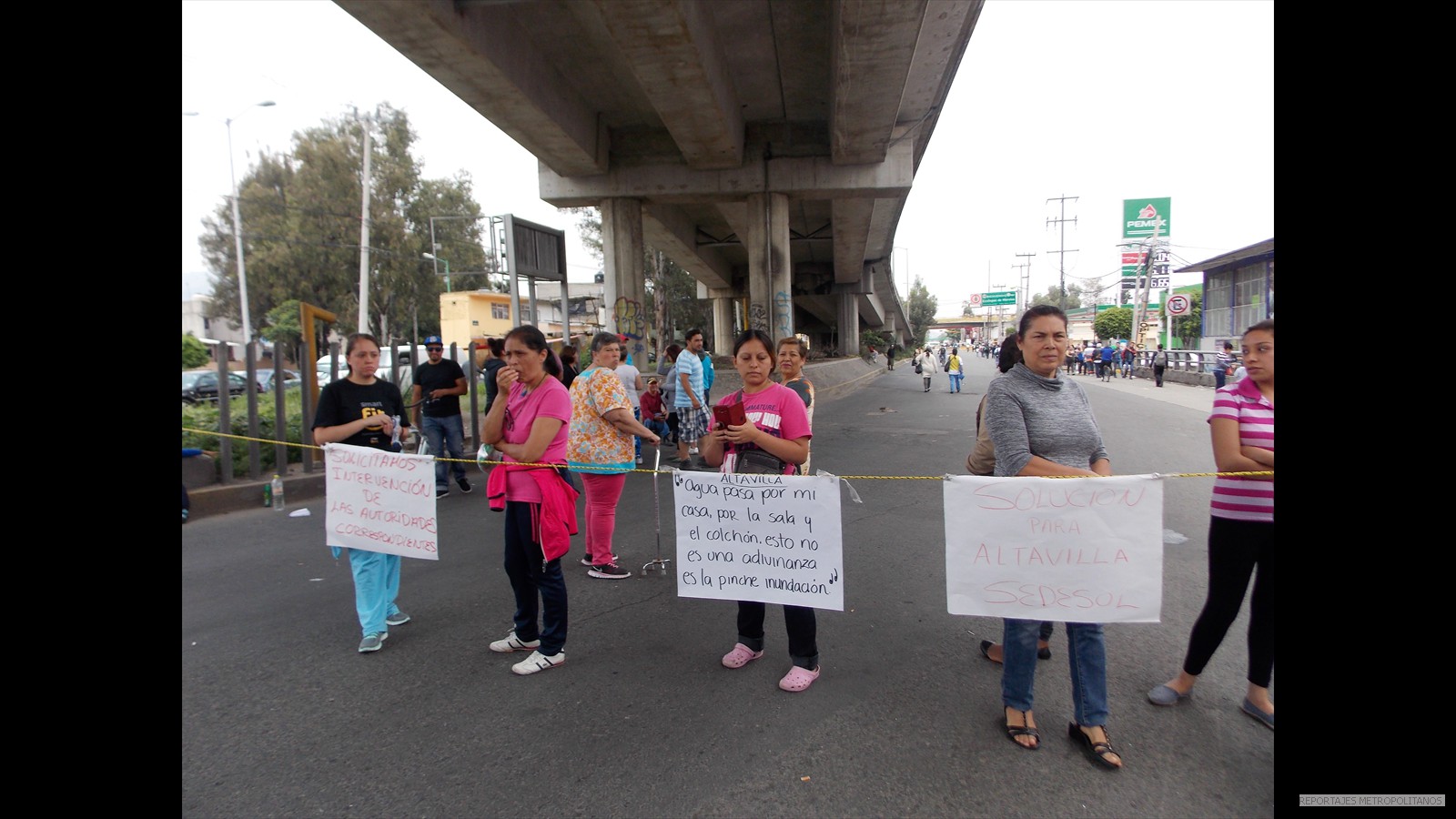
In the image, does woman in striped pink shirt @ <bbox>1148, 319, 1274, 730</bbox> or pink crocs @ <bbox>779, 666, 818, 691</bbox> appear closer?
woman in striped pink shirt @ <bbox>1148, 319, 1274, 730</bbox>

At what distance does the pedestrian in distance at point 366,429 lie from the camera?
3.89 m

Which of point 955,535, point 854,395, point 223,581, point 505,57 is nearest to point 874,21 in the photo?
point 505,57

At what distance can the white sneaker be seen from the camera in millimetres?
3527

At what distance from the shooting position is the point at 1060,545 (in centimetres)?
269

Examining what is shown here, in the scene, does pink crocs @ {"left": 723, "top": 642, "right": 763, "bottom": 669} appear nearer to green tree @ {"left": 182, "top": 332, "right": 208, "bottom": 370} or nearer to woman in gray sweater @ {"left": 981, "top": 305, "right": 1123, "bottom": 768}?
woman in gray sweater @ {"left": 981, "top": 305, "right": 1123, "bottom": 768}

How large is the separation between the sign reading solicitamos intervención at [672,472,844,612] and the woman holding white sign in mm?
148

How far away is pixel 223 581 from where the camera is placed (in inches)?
206

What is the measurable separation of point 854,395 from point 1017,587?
20.7 meters

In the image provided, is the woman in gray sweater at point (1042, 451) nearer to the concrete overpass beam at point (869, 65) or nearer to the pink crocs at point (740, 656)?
the pink crocs at point (740, 656)

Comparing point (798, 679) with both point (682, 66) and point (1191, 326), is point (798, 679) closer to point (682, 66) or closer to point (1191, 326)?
point (682, 66)

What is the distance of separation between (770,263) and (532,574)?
1614cm

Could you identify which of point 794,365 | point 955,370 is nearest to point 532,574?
point 794,365

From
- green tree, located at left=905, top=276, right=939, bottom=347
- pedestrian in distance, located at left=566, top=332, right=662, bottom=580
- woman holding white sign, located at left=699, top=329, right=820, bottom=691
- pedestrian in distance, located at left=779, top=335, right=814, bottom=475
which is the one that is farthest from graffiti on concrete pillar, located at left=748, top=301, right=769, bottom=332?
green tree, located at left=905, top=276, right=939, bottom=347

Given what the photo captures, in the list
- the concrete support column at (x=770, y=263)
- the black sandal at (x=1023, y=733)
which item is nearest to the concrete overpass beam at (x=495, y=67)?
the concrete support column at (x=770, y=263)
